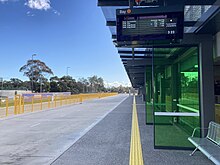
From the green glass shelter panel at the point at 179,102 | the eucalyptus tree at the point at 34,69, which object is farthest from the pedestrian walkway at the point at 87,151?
the eucalyptus tree at the point at 34,69

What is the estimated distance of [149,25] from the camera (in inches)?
187

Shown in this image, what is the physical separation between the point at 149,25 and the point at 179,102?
5.51 metres

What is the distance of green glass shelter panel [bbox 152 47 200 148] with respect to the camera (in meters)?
6.38

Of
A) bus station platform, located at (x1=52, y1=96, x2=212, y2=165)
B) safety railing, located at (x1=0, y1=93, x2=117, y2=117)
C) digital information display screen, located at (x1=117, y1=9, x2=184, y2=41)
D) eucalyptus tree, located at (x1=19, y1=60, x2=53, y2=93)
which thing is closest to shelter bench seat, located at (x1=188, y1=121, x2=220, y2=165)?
bus station platform, located at (x1=52, y1=96, x2=212, y2=165)

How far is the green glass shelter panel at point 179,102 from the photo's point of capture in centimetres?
638

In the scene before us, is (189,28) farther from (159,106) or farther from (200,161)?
(159,106)

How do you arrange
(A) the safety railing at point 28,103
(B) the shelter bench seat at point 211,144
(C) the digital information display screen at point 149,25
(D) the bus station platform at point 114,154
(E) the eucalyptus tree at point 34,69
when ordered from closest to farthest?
(B) the shelter bench seat at point 211,144
(C) the digital information display screen at point 149,25
(D) the bus station platform at point 114,154
(A) the safety railing at point 28,103
(E) the eucalyptus tree at point 34,69

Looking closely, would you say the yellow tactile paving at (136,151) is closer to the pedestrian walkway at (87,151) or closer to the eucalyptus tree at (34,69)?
the pedestrian walkway at (87,151)

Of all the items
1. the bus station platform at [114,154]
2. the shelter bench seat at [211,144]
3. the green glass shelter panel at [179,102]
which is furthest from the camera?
the green glass shelter panel at [179,102]

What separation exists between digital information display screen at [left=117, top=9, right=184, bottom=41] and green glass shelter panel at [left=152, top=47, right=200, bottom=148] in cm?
176

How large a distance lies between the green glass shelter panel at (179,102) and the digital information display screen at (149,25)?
5.77 feet

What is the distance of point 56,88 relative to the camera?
216 ft

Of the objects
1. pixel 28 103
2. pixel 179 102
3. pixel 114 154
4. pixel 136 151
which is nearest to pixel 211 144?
pixel 136 151

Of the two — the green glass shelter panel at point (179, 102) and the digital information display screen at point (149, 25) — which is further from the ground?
the digital information display screen at point (149, 25)
